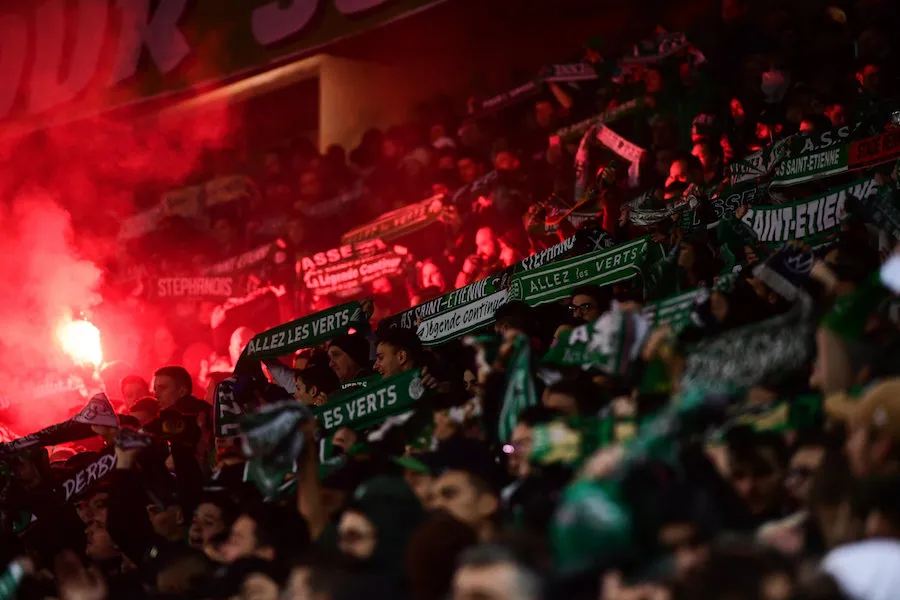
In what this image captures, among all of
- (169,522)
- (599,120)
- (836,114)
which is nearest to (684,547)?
(169,522)

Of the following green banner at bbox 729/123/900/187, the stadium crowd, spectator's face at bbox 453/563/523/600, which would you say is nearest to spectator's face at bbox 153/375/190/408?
the stadium crowd

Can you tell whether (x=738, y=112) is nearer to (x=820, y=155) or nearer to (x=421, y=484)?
(x=820, y=155)

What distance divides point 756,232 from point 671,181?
1.62 metres

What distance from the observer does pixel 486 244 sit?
8.77m

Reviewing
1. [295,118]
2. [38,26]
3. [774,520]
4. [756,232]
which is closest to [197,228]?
[295,118]

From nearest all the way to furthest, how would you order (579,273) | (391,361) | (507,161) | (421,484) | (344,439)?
(421,484), (344,439), (391,361), (579,273), (507,161)

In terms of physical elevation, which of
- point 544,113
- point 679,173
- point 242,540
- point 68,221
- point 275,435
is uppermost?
point 68,221

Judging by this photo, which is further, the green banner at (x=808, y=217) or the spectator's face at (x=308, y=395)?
the spectator's face at (x=308, y=395)

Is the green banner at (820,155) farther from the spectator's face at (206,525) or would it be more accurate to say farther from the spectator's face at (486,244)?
the spectator's face at (206,525)

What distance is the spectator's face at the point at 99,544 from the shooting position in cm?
615

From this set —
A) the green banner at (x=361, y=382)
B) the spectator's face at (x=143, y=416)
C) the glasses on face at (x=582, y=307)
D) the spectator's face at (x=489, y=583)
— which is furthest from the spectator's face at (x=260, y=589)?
the spectator's face at (x=143, y=416)

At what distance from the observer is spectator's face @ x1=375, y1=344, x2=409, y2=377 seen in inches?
257

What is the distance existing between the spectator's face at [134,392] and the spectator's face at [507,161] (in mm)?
3264

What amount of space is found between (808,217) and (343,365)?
2.79 metres
